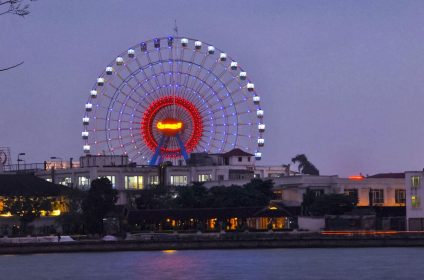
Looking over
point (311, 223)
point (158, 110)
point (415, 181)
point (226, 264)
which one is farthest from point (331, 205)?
point (226, 264)

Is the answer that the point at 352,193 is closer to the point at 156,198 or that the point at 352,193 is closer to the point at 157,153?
the point at 156,198

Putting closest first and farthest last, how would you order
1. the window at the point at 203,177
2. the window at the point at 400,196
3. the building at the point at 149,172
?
the window at the point at 400,196 → the building at the point at 149,172 → the window at the point at 203,177

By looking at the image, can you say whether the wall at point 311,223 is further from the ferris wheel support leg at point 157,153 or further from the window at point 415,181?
the ferris wheel support leg at point 157,153

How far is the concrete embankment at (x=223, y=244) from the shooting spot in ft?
337

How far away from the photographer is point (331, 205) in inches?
4771

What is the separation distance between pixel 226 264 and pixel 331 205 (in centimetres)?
3612

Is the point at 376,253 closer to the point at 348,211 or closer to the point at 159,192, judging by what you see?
the point at 348,211

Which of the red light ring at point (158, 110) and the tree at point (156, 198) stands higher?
the red light ring at point (158, 110)

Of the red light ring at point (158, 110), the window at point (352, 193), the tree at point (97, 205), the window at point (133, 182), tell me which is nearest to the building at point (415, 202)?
the window at point (352, 193)

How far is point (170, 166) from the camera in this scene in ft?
505

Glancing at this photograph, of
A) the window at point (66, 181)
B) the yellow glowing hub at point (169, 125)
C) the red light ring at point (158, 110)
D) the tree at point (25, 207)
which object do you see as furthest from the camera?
the window at point (66, 181)

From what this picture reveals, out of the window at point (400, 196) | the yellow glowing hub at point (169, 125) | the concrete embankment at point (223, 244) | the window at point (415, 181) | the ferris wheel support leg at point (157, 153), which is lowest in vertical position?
the concrete embankment at point (223, 244)

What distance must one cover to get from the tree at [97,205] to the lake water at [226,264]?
14.2m

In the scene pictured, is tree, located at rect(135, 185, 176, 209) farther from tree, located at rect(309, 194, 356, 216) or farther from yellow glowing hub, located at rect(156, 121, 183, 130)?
tree, located at rect(309, 194, 356, 216)
